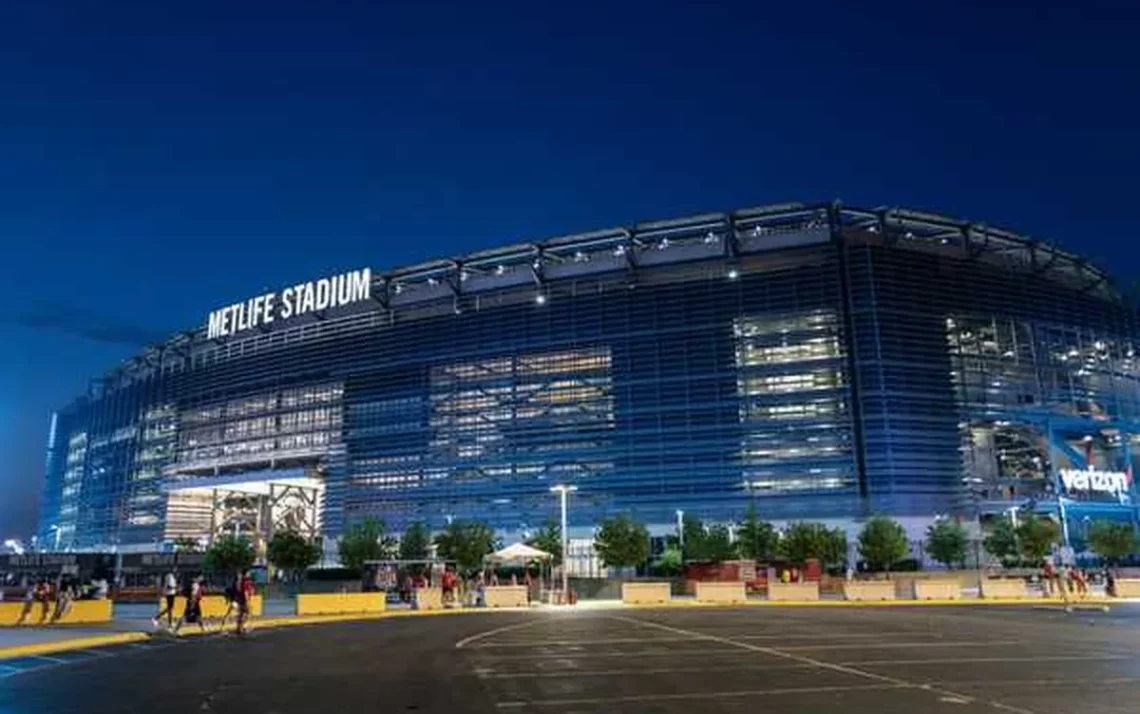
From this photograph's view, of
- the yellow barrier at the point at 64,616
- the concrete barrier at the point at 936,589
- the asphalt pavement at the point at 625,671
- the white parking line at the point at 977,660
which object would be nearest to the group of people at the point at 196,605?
the asphalt pavement at the point at 625,671

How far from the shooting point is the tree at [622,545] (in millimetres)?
77188

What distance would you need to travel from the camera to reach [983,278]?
10388 centimetres

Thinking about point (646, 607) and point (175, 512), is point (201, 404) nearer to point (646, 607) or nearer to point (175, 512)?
point (175, 512)

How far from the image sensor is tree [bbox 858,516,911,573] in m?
76.3

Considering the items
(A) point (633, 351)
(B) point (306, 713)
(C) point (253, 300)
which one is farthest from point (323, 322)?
(B) point (306, 713)

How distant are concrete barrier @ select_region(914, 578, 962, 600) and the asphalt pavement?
18530 millimetres

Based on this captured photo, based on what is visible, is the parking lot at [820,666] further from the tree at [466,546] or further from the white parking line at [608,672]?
the tree at [466,546]

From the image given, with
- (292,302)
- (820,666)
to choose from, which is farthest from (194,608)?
(292,302)

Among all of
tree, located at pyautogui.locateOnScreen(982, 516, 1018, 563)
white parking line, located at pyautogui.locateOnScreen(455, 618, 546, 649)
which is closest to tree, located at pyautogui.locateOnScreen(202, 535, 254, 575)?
white parking line, located at pyautogui.locateOnScreen(455, 618, 546, 649)

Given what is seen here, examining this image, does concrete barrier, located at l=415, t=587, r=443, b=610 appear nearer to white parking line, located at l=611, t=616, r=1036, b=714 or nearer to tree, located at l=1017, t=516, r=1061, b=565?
white parking line, located at l=611, t=616, r=1036, b=714

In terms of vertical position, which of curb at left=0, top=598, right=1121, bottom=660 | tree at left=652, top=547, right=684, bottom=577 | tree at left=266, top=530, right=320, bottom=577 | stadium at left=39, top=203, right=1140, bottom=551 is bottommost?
curb at left=0, top=598, right=1121, bottom=660

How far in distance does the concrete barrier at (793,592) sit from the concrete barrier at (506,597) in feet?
46.1

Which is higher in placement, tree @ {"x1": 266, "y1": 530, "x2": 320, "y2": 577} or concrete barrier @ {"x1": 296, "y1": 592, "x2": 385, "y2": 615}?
tree @ {"x1": 266, "y1": 530, "x2": 320, "y2": 577}

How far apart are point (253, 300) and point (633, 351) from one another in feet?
182
